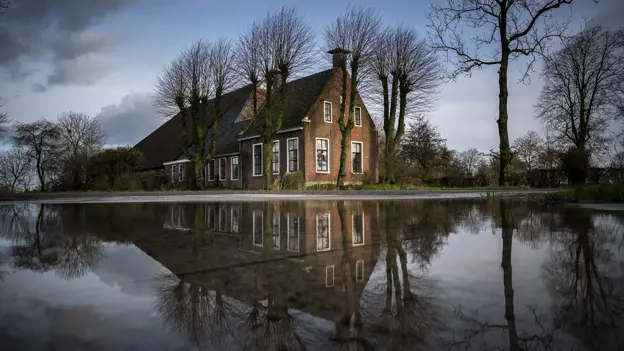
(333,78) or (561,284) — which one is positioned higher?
(333,78)

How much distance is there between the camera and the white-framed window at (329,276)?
2.10 meters

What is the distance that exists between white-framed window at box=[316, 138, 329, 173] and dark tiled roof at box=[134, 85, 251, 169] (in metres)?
8.63

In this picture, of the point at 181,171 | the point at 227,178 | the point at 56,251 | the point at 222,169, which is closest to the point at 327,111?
the point at 227,178

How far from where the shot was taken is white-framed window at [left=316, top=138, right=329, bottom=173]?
92.4ft

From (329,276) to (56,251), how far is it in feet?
8.00

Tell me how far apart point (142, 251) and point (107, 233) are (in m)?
1.49

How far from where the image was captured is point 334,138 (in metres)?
29.1

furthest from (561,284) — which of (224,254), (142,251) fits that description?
(142,251)

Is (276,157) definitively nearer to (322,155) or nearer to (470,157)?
(322,155)

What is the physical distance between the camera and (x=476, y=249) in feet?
10.3

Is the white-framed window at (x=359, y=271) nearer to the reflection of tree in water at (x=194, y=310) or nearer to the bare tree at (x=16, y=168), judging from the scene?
the reflection of tree in water at (x=194, y=310)

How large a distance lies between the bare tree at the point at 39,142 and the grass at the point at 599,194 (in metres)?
53.1

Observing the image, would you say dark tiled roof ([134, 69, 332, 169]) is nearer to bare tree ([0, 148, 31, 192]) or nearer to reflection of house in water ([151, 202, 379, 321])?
bare tree ([0, 148, 31, 192])

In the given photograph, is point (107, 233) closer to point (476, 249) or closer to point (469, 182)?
point (476, 249)
